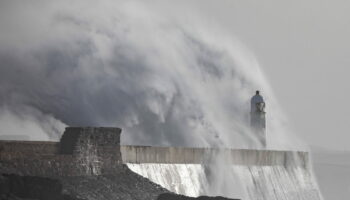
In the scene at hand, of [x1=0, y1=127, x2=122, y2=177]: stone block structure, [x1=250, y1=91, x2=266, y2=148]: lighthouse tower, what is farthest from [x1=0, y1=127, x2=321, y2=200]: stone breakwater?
[x1=250, y1=91, x2=266, y2=148]: lighthouse tower

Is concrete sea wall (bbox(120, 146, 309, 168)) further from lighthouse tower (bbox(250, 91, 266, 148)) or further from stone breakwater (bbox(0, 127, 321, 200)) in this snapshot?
lighthouse tower (bbox(250, 91, 266, 148))

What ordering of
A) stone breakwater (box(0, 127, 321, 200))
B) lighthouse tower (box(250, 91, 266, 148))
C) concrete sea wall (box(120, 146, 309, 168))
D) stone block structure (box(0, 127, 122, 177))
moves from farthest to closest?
lighthouse tower (box(250, 91, 266, 148)), concrete sea wall (box(120, 146, 309, 168)), stone breakwater (box(0, 127, 321, 200)), stone block structure (box(0, 127, 122, 177))

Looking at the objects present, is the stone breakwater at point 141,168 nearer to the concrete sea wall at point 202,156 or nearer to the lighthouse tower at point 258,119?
the concrete sea wall at point 202,156

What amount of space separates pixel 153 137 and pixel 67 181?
22655 millimetres

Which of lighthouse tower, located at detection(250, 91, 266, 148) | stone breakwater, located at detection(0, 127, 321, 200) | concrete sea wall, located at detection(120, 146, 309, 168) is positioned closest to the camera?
stone breakwater, located at detection(0, 127, 321, 200)

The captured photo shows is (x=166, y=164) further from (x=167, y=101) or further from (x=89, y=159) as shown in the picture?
(x=167, y=101)

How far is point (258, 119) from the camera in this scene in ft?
127

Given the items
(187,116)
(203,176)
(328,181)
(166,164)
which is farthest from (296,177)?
(328,181)

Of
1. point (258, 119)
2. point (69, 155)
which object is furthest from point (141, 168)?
point (258, 119)

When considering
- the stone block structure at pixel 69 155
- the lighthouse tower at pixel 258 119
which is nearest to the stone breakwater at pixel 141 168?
the stone block structure at pixel 69 155

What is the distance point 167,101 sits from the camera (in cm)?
4116

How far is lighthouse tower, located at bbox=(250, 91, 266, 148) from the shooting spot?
3850 centimetres

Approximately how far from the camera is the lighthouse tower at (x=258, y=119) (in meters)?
38.5

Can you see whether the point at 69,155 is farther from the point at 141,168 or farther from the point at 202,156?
the point at 202,156
